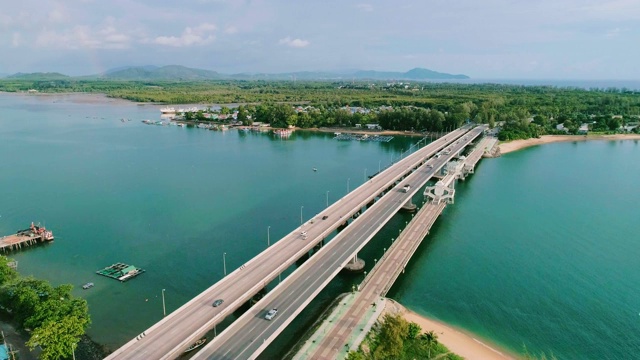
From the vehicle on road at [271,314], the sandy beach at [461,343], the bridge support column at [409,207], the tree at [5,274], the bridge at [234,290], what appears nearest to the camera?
the bridge at [234,290]

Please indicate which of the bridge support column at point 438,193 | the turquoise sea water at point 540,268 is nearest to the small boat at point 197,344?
the turquoise sea water at point 540,268

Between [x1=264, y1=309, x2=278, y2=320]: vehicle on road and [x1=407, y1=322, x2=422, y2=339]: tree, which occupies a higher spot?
[x1=264, y1=309, x2=278, y2=320]: vehicle on road

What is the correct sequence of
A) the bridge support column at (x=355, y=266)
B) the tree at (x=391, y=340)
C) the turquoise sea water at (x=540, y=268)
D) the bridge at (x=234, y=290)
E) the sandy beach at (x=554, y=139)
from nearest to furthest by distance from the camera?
the bridge at (x=234, y=290) → the tree at (x=391, y=340) → the turquoise sea water at (x=540, y=268) → the bridge support column at (x=355, y=266) → the sandy beach at (x=554, y=139)

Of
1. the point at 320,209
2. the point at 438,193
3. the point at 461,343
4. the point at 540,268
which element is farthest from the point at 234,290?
the point at 438,193

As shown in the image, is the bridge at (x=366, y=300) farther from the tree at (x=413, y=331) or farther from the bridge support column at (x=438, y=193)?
the bridge support column at (x=438, y=193)

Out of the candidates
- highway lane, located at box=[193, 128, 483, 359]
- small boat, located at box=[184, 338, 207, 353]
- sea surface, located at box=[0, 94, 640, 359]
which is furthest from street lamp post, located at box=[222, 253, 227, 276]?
small boat, located at box=[184, 338, 207, 353]

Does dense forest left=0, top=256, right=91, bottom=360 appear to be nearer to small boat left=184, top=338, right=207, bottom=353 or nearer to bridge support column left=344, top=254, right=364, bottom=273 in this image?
small boat left=184, top=338, right=207, bottom=353

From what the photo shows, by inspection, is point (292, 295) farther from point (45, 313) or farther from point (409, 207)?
point (409, 207)
